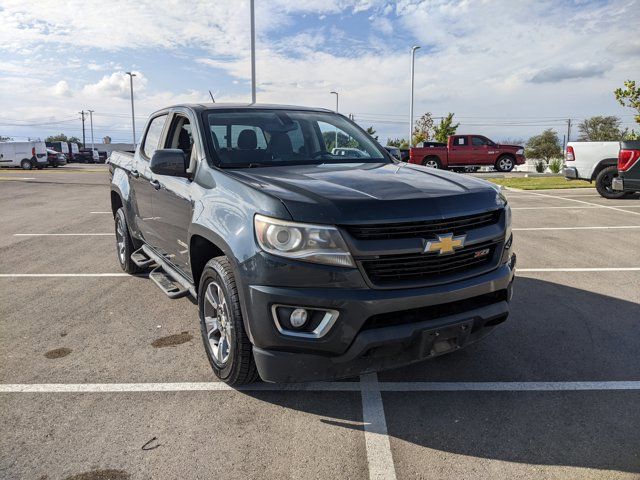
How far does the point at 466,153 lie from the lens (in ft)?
83.8

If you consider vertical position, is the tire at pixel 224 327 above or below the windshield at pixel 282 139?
below

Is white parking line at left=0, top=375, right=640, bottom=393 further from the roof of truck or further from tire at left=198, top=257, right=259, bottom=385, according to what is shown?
the roof of truck

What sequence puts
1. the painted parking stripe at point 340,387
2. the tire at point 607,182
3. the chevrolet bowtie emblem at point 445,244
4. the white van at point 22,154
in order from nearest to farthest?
1. the chevrolet bowtie emblem at point 445,244
2. the painted parking stripe at point 340,387
3. the tire at point 607,182
4. the white van at point 22,154

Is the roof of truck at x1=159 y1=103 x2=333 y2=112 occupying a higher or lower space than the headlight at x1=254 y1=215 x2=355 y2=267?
higher

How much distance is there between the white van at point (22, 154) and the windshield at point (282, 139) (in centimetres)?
3510

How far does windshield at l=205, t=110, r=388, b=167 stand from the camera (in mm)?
3830

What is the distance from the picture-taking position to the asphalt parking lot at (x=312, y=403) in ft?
8.44

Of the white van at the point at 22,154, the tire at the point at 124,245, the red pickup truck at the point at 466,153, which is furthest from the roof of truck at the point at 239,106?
the white van at the point at 22,154

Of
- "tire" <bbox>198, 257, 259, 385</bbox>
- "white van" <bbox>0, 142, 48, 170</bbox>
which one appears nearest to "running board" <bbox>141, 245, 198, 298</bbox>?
"tire" <bbox>198, 257, 259, 385</bbox>

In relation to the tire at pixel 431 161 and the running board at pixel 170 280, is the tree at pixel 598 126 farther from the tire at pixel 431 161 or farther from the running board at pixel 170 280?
the running board at pixel 170 280

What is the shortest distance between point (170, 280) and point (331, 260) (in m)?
2.31

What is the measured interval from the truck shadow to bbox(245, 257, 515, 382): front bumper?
422 millimetres

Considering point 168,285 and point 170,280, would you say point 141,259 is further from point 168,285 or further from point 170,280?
point 168,285

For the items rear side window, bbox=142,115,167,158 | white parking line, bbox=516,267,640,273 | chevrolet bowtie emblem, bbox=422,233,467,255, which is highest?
rear side window, bbox=142,115,167,158
